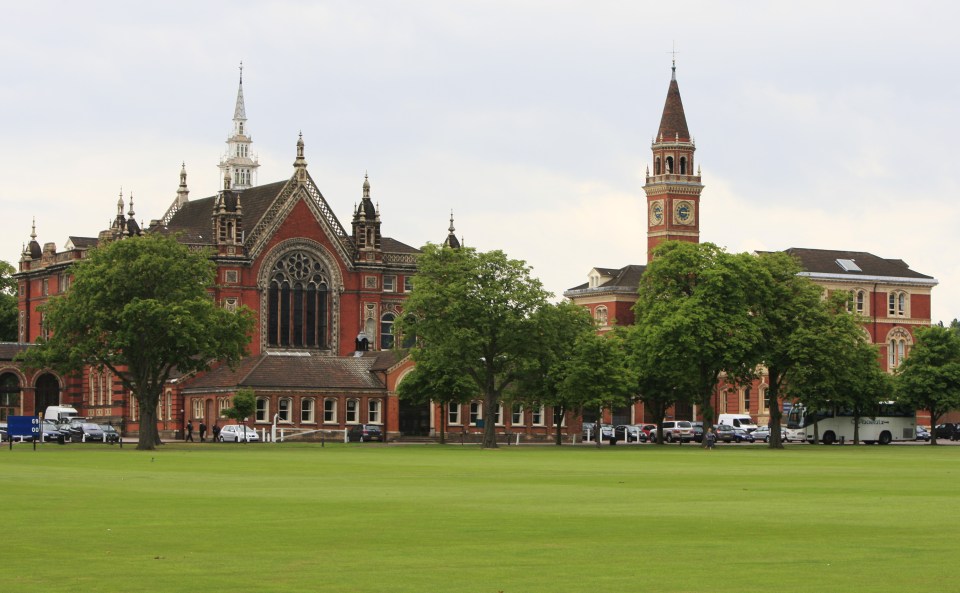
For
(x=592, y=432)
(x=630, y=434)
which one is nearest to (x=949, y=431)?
(x=630, y=434)

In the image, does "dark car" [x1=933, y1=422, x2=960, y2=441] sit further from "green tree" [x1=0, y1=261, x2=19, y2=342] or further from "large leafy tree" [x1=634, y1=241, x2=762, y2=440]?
"green tree" [x1=0, y1=261, x2=19, y2=342]

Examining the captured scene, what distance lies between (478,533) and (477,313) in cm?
7085

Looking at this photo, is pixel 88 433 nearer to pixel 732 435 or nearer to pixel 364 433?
pixel 364 433

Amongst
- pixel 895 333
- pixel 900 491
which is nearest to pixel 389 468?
pixel 900 491

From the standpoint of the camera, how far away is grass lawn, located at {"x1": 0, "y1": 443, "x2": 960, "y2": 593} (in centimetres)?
2153

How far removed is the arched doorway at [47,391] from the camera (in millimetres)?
135875

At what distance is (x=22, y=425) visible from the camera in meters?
101

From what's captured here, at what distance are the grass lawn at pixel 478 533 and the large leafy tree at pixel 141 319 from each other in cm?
3986

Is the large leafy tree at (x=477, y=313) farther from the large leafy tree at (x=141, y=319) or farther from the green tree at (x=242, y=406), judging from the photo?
the green tree at (x=242, y=406)

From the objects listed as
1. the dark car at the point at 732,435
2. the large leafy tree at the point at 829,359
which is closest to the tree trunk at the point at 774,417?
the large leafy tree at the point at 829,359

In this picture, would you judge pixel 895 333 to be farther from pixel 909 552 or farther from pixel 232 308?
pixel 909 552

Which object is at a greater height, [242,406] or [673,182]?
[673,182]

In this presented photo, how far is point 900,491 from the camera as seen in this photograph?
137ft

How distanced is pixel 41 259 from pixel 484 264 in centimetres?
6002
